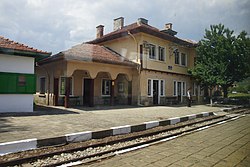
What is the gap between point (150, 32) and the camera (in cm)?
1780

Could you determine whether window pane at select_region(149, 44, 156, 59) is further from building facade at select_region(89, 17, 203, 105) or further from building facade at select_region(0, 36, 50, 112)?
building facade at select_region(0, 36, 50, 112)

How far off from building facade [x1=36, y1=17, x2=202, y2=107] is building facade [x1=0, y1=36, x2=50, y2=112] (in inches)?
101

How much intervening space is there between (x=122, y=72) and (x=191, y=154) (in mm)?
12509

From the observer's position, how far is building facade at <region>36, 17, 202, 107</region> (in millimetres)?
15719

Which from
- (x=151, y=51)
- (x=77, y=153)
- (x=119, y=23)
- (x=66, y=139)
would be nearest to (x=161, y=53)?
(x=151, y=51)

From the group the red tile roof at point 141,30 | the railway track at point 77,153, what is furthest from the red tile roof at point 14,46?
the red tile roof at point 141,30

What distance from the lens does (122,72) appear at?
679 inches

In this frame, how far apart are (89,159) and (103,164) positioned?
1.60ft

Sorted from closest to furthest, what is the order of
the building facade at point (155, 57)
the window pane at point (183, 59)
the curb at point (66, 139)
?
the curb at point (66, 139), the building facade at point (155, 57), the window pane at point (183, 59)

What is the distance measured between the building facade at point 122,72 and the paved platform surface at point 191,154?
934 centimetres

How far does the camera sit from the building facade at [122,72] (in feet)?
51.6

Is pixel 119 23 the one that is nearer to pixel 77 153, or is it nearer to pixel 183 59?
pixel 183 59

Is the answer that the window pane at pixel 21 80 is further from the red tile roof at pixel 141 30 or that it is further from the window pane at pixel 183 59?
the window pane at pixel 183 59

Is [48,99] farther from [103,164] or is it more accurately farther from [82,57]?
Result: [103,164]
